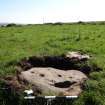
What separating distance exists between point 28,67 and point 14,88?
2.21 meters

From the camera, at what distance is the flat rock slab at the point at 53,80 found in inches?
356

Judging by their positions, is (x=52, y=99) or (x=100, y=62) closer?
(x=52, y=99)

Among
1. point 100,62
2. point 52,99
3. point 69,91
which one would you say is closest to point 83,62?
point 100,62

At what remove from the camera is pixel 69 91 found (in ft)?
29.9

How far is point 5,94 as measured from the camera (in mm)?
8953

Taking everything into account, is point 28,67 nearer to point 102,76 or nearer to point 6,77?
point 6,77

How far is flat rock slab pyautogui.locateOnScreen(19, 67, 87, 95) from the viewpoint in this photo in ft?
Result: 29.6

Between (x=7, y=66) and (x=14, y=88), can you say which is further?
(x=7, y=66)

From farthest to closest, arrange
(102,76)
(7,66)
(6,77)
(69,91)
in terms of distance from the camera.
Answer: (7,66), (102,76), (6,77), (69,91)

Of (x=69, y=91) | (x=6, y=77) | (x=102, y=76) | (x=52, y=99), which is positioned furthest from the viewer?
(x=102, y=76)

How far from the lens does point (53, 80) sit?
32.0ft

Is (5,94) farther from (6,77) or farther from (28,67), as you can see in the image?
(28,67)

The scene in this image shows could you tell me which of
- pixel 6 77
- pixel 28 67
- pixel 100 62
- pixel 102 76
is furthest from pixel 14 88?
pixel 100 62

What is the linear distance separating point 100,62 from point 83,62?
829 millimetres
